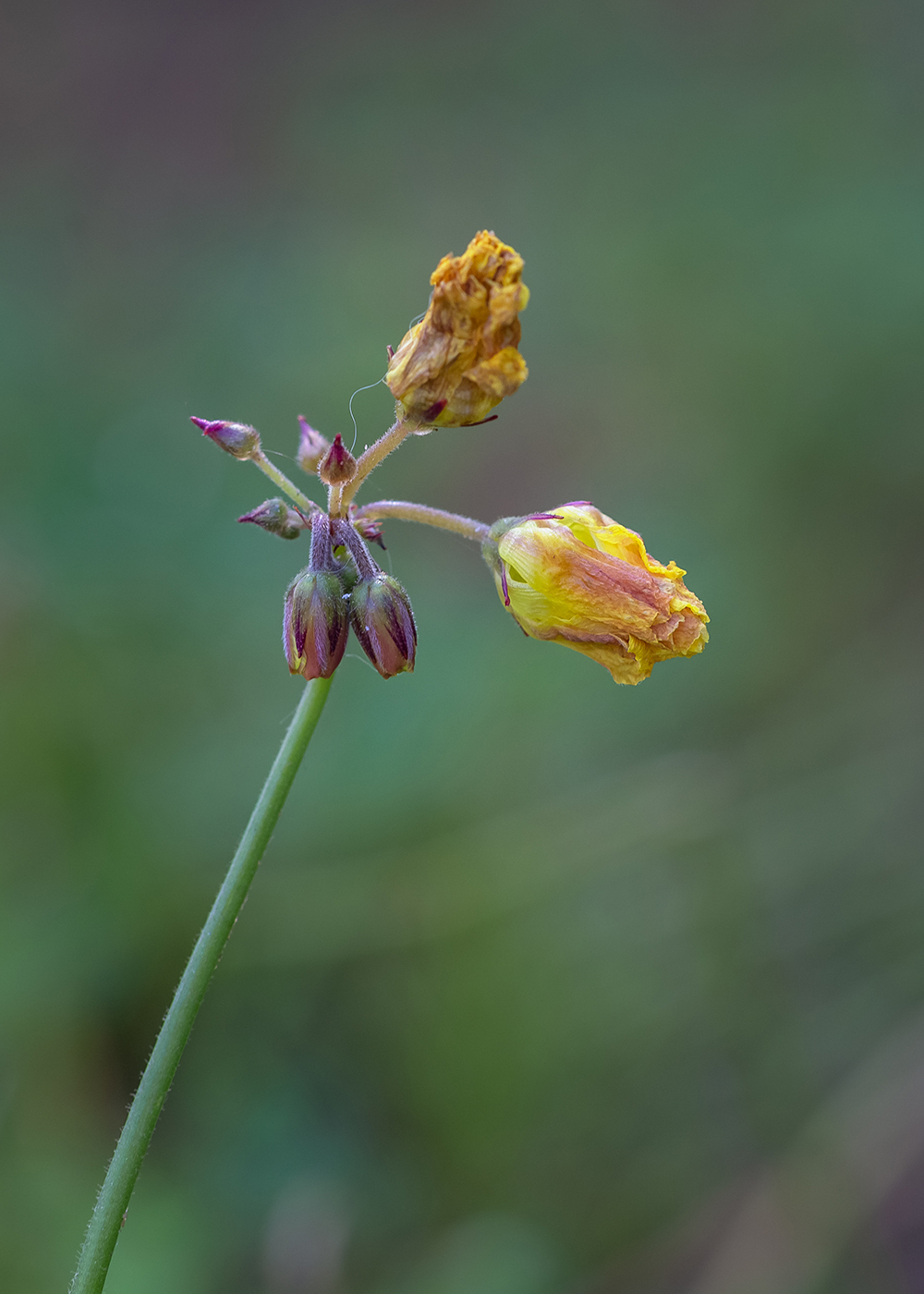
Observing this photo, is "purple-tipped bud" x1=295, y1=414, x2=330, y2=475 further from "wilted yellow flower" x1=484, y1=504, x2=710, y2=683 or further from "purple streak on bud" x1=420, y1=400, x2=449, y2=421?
"wilted yellow flower" x1=484, y1=504, x2=710, y2=683

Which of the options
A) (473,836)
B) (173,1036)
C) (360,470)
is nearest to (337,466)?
(360,470)

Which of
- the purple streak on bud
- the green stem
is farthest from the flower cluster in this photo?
the green stem

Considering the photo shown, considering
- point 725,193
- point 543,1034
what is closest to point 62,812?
point 543,1034

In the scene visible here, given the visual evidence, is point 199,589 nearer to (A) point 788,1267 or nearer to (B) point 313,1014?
(B) point 313,1014

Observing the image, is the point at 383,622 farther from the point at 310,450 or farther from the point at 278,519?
the point at 310,450

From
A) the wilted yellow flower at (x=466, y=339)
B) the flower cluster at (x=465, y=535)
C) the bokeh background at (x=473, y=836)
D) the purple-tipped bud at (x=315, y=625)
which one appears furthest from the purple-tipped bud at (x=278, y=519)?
the bokeh background at (x=473, y=836)

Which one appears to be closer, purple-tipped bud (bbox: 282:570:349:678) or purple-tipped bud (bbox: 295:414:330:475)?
purple-tipped bud (bbox: 282:570:349:678)

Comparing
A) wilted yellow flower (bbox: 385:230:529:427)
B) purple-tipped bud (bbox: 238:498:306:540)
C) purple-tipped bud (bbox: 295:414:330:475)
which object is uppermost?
wilted yellow flower (bbox: 385:230:529:427)
